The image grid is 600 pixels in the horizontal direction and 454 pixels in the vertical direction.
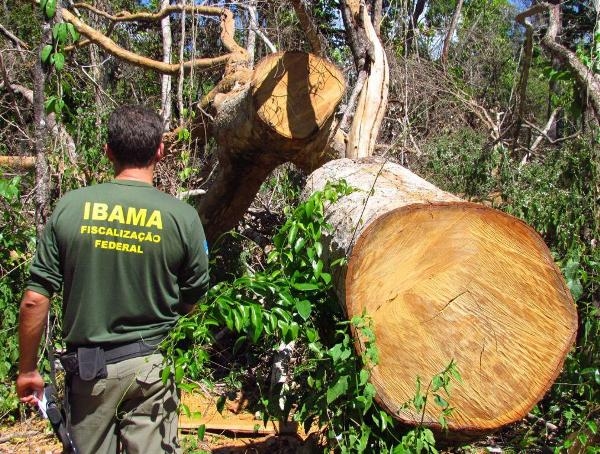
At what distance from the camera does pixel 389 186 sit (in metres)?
3.10

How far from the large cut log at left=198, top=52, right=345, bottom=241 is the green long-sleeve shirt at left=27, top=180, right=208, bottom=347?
189 centimetres

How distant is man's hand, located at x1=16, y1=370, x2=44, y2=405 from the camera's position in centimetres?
221

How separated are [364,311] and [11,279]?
2.72 metres

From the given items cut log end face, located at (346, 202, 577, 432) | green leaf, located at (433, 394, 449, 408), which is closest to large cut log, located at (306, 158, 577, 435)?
cut log end face, located at (346, 202, 577, 432)

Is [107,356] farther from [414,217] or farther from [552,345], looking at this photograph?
[552,345]

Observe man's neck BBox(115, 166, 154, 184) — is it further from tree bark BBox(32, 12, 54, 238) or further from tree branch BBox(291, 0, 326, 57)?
tree branch BBox(291, 0, 326, 57)

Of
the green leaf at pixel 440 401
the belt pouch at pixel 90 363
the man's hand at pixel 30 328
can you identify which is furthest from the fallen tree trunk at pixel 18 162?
the green leaf at pixel 440 401

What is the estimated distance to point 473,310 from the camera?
2777mm

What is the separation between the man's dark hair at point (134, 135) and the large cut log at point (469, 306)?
0.93m

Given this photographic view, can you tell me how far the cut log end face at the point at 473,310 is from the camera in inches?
106

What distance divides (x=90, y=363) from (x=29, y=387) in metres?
0.27

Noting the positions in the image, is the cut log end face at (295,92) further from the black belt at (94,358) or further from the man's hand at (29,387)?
the man's hand at (29,387)

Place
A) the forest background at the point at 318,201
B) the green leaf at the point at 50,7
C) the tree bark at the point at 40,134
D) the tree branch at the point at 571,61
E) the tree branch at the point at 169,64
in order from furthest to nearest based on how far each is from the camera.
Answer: the tree branch at the point at 169,64
the tree branch at the point at 571,61
the tree bark at the point at 40,134
the green leaf at the point at 50,7
the forest background at the point at 318,201

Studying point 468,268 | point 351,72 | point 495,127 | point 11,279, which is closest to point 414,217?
point 468,268
